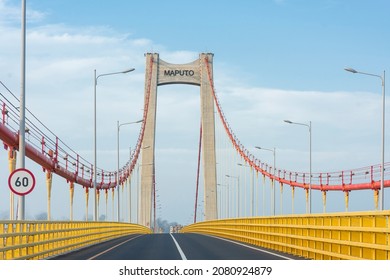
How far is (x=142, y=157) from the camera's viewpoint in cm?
13188

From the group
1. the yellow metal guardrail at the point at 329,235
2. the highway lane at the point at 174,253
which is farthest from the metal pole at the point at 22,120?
the yellow metal guardrail at the point at 329,235

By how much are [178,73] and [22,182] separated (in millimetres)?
115972

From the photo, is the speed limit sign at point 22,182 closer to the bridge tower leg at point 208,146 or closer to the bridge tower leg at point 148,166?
the bridge tower leg at point 148,166

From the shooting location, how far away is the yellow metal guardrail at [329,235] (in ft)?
62.8

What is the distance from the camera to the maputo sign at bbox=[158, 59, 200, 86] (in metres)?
138

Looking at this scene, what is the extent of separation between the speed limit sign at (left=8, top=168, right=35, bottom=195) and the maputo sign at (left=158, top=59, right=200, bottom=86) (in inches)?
4410

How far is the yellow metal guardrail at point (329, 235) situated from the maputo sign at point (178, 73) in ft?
328

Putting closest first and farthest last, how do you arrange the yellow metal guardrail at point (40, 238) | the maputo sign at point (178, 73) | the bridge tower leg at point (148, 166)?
1. the yellow metal guardrail at point (40, 238)
2. the bridge tower leg at point (148, 166)
3. the maputo sign at point (178, 73)

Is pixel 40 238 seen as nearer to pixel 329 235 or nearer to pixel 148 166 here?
pixel 329 235

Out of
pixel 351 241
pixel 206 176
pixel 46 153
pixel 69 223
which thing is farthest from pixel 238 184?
pixel 351 241

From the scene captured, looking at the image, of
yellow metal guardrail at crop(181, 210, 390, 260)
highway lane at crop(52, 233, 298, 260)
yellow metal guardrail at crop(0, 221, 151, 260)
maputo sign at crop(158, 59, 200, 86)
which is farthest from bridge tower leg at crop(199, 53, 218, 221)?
highway lane at crop(52, 233, 298, 260)
